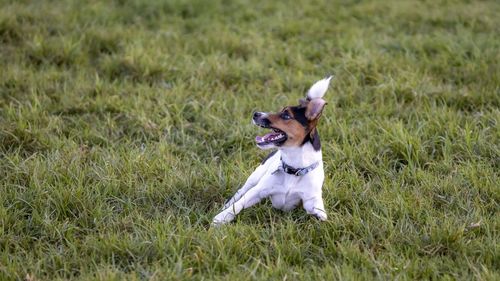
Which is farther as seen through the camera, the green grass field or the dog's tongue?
the dog's tongue

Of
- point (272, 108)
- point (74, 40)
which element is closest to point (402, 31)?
point (272, 108)

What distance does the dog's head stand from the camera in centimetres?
429

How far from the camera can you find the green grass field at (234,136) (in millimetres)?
3986

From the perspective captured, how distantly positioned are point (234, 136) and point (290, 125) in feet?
4.78

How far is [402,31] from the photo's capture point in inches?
329

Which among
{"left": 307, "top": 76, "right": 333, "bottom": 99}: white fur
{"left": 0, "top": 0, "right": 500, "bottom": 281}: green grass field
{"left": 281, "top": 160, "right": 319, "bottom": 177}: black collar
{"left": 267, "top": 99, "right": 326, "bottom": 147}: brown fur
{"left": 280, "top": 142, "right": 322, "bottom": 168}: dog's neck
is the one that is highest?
{"left": 307, "top": 76, "right": 333, "bottom": 99}: white fur

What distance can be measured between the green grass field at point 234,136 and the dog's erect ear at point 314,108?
716mm

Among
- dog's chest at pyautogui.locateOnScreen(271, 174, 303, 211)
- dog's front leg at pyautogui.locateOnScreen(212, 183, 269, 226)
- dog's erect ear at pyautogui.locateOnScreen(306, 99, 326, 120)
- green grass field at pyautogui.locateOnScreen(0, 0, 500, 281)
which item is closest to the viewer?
green grass field at pyautogui.locateOnScreen(0, 0, 500, 281)

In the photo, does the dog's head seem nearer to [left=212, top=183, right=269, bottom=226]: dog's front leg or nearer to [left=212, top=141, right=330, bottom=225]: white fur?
[left=212, top=141, right=330, bottom=225]: white fur

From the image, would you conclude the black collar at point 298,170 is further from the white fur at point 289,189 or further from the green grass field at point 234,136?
the green grass field at point 234,136

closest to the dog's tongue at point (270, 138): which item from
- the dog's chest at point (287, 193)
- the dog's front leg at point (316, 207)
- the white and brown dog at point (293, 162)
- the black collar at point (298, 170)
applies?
the white and brown dog at point (293, 162)

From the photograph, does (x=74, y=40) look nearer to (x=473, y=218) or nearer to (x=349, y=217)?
(x=349, y=217)

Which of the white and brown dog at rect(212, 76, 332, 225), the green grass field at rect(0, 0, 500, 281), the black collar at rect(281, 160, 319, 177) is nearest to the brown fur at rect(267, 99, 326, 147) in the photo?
the white and brown dog at rect(212, 76, 332, 225)

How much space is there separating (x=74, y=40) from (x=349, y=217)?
457 centimetres
